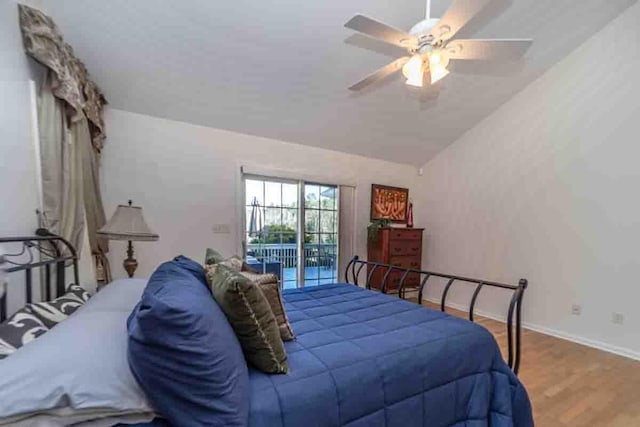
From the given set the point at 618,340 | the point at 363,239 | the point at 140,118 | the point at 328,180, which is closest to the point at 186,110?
the point at 140,118

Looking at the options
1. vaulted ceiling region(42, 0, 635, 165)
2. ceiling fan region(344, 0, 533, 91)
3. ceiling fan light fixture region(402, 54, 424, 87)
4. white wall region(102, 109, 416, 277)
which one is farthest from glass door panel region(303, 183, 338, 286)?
ceiling fan region(344, 0, 533, 91)

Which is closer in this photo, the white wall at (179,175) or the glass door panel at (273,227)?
the white wall at (179,175)

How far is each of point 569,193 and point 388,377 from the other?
3403 millimetres

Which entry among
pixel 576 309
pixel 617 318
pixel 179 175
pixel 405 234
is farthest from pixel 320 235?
pixel 617 318

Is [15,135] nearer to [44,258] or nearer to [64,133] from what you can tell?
[64,133]

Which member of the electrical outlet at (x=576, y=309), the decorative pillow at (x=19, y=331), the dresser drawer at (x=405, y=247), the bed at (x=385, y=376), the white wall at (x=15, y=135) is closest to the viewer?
the decorative pillow at (x=19, y=331)

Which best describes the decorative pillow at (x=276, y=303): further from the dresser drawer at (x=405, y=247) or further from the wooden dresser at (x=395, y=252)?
the dresser drawer at (x=405, y=247)

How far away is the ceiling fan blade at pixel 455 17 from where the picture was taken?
1.40 m

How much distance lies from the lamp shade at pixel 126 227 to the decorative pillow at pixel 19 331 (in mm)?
1066

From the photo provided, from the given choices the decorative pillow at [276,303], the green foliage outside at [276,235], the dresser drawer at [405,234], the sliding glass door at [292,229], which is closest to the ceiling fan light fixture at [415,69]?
the decorative pillow at [276,303]

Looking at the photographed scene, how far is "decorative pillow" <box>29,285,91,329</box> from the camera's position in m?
1.20

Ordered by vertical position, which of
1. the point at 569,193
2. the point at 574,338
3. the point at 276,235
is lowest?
the point at 574,338

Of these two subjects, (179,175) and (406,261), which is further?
(406,261)

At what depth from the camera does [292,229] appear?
13.2ft
